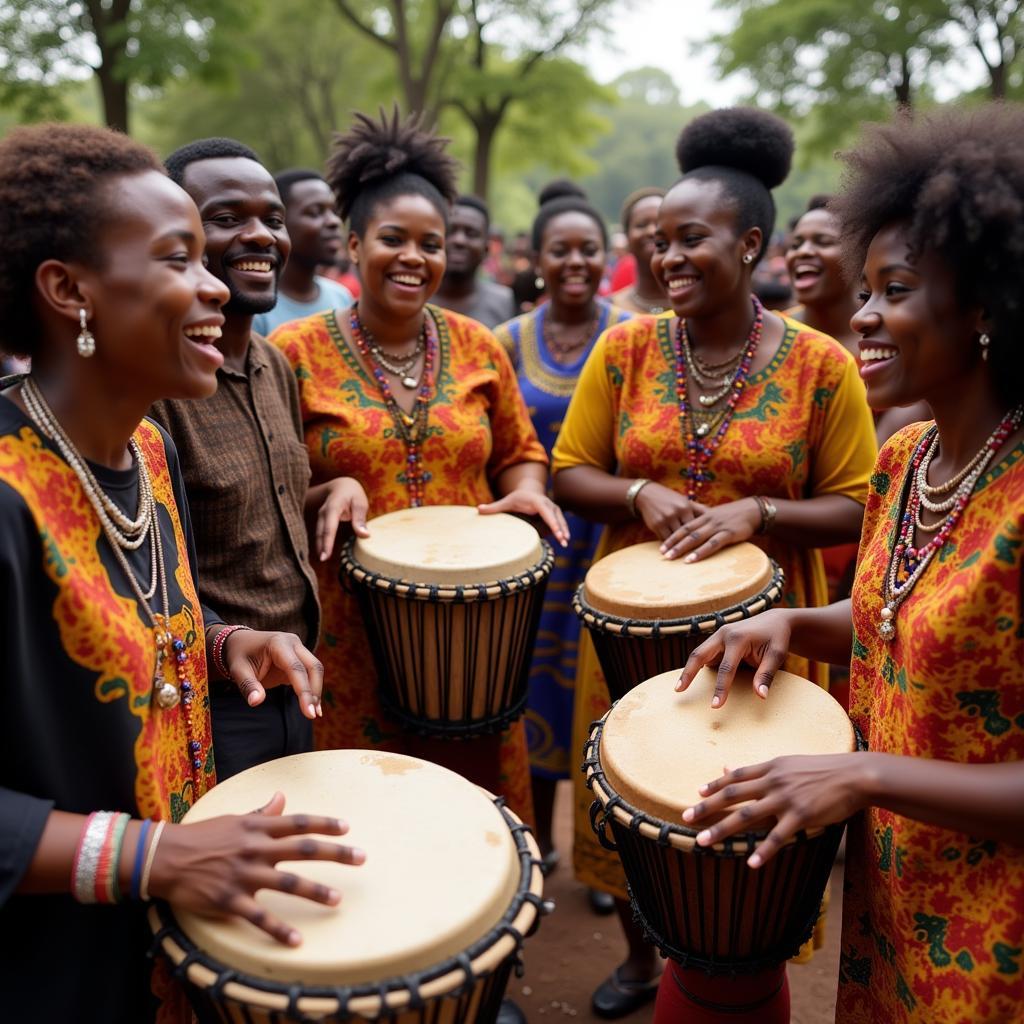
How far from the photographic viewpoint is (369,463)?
3258mm

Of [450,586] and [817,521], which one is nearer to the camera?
[450,586]

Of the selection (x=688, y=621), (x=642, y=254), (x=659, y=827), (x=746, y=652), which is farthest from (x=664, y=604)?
(x=642, y=254)

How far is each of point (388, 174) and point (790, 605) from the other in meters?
2.14

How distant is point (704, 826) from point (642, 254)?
4.99m

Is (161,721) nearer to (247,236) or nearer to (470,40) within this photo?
(247,236)

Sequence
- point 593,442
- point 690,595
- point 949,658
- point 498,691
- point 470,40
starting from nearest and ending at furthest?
1. point 949,658
2. point 690,595
3. point 498,691
4. point 593,442
5. point 470,40

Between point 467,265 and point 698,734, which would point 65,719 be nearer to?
point 698,734

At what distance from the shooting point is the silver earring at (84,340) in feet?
5.36

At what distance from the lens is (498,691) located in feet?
9.65

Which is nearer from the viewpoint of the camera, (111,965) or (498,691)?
(111,965)

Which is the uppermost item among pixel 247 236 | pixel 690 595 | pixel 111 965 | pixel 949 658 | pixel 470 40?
pixel 470 40

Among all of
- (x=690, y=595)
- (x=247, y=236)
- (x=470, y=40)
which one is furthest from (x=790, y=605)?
(x=470, y=40)

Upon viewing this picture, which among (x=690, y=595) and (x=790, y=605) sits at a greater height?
(x=690, y=595)

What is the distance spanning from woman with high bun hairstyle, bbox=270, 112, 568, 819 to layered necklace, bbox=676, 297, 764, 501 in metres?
0.50
